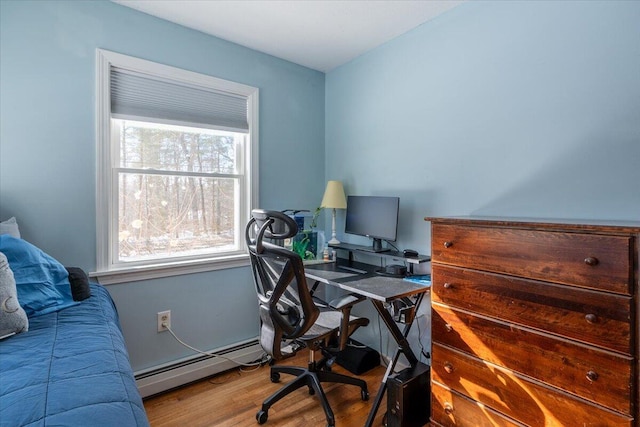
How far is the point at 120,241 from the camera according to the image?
2.13 meters

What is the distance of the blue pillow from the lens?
1.38 metres

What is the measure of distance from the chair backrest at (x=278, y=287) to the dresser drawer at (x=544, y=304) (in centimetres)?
70

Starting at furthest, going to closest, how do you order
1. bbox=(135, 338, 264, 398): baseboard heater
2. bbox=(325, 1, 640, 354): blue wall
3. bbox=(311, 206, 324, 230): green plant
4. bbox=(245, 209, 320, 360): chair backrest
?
bbox=(311, 206, 324, 230): green plant, bbox=(135, 338, 264, 398): baseboard heater, bbox=(245, 209, 320, 360): chair backrest, bbox=(325, 1, 640, 354): blue wall

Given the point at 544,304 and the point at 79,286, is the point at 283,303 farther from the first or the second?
the point at 544,304

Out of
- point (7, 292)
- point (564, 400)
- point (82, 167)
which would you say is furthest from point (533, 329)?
point (82, 167)

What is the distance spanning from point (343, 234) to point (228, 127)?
132 centimetres

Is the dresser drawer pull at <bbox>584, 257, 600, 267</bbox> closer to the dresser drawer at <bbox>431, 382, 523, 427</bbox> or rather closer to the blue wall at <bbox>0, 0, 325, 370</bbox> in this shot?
the dresser drawer at <bbox>431, 382, 523, 427</bbox>

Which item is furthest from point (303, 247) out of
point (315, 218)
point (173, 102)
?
point (173, 102)

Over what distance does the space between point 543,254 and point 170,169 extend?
2.22 meters

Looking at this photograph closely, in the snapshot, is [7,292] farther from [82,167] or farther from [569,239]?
[569,239]

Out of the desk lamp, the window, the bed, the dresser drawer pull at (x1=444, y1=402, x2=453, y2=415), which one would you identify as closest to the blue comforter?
the bed

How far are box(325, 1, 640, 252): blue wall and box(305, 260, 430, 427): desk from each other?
16.8 inches

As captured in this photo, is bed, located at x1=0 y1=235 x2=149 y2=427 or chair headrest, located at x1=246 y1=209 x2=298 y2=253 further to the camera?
chair headrest, located at x1=246 y1=209 x2=298 y2=253

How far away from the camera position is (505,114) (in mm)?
1840
